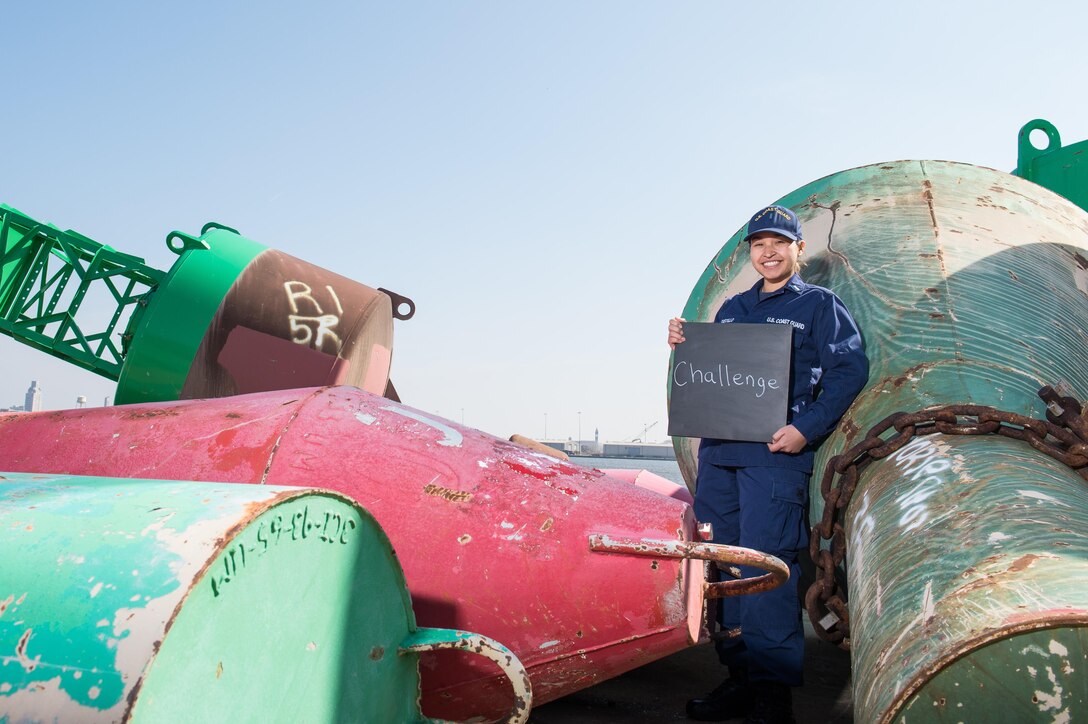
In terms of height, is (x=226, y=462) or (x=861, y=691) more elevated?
(x=226, y=462)

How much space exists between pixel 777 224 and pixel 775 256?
0.11 metres

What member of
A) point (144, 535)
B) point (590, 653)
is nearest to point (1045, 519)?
point (590, 653)

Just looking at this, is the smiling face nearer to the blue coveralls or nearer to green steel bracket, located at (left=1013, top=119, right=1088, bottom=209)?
the blue coveralls

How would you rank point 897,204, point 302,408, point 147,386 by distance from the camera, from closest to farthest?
point 302,408
point 897,204
point 147,386

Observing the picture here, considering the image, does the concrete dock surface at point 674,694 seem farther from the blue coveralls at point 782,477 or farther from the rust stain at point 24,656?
the rust stain at point 24,656

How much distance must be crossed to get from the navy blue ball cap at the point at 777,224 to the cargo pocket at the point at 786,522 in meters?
0.87

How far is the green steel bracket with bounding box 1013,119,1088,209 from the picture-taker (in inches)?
203

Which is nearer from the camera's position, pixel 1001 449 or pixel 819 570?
pixel 1001 449

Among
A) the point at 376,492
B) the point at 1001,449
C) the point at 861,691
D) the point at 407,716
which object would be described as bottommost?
the point at 407,716

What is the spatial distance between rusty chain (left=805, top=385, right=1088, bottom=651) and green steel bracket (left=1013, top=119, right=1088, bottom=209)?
124 inches

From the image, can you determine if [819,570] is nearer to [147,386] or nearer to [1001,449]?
[1001,449]

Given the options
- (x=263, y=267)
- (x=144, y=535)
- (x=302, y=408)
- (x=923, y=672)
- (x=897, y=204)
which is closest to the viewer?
(x=144, y=535)

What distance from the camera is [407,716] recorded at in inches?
79.3

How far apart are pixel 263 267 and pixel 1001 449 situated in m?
4.05
